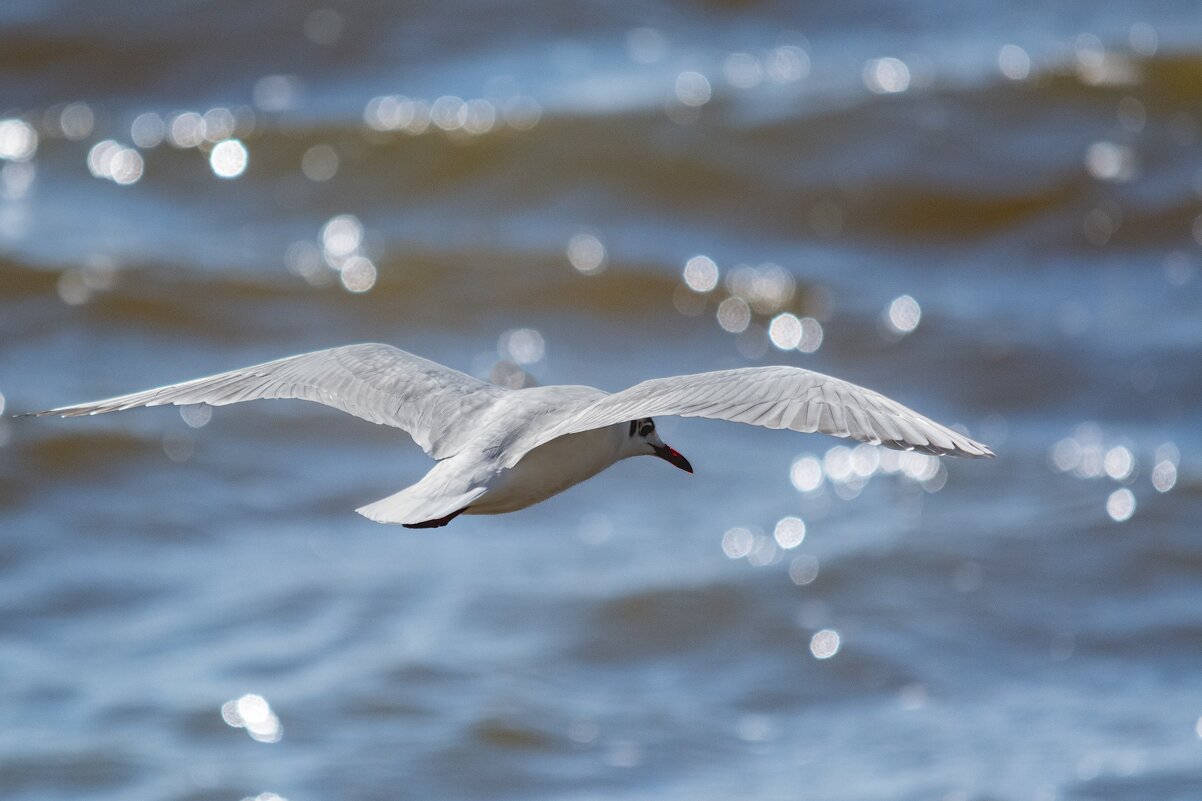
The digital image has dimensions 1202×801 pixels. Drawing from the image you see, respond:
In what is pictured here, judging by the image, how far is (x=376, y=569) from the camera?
759cm

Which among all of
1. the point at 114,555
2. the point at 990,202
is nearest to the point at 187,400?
the point at 114,555

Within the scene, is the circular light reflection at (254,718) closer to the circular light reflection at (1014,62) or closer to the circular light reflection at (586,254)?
the circular light reflection at (586,254)

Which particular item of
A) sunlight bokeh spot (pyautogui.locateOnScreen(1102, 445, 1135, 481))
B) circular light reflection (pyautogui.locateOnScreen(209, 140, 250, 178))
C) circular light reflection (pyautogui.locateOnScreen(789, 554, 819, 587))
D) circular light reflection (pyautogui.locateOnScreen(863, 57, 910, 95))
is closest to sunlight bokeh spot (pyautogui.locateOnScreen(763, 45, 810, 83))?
circular light reflection (pyautogui.locateOnScreen(863, 57, 910, 95))

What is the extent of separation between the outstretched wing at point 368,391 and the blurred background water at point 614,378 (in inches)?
93.7

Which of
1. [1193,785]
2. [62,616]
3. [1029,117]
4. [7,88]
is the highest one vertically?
[7,88]

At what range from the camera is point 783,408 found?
3.25m

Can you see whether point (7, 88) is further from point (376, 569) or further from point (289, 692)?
point (289, 692)

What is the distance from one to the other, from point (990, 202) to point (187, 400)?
7.75m

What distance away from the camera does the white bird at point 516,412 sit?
10.5ft

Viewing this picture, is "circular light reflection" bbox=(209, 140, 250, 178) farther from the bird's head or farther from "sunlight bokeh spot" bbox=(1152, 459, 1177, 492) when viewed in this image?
the bird's head

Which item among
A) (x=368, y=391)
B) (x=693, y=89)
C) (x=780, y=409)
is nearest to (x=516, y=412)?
(x=368, y=391)

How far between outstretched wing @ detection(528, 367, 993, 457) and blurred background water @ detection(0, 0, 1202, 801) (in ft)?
9.34

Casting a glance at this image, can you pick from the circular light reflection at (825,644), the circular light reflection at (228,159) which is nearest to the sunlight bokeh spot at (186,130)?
the circular light reflection at (228,159)

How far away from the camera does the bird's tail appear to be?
3.30 m
